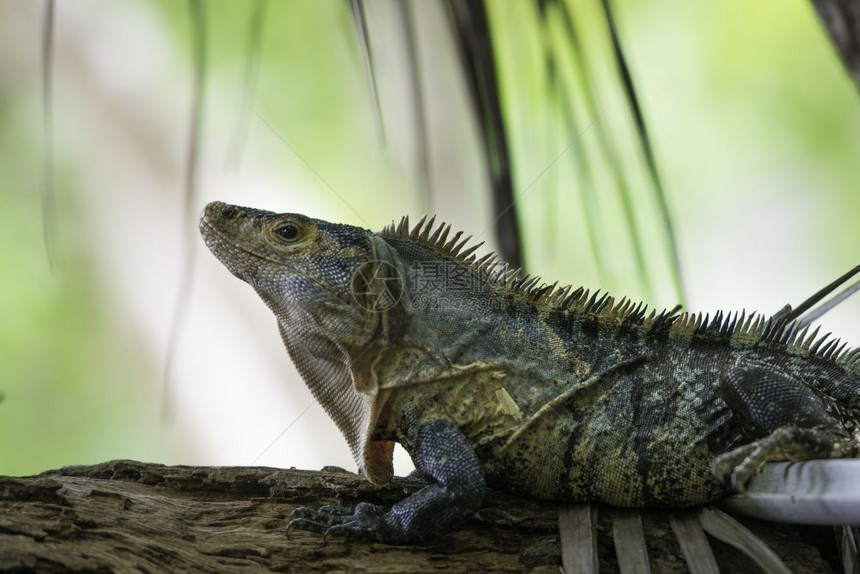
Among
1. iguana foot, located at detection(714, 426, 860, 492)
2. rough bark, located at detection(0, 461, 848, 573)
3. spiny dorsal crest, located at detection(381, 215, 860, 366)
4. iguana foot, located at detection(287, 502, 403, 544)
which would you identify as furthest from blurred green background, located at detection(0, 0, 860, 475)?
iguana foot, located at detection(287, 502, 403, 544)

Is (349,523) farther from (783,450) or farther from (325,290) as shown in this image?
(783,450)

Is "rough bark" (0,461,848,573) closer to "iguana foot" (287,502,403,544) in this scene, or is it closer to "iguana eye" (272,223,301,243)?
"iguana foot" (287,502,403,544)

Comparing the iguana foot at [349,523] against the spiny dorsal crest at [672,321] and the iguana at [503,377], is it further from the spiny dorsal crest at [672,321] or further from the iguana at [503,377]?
the spiny dorsal crest at [672,321]

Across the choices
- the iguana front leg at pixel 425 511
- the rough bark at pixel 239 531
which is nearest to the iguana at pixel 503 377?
the iguana front leg at pixel 425 511

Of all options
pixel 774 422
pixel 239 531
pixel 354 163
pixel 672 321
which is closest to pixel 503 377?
pixel 672 321

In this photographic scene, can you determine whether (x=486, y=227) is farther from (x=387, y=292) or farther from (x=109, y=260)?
(x=109, y=260)
